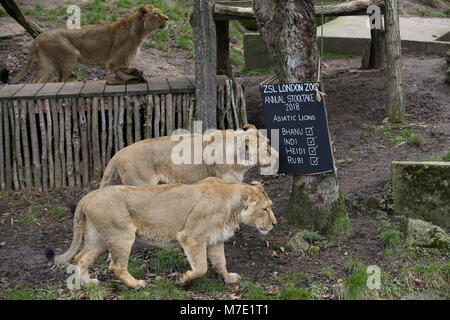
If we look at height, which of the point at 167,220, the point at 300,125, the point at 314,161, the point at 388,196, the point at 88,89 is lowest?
the point at 388,196

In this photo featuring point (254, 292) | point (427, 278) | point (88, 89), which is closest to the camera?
point (254, 292)

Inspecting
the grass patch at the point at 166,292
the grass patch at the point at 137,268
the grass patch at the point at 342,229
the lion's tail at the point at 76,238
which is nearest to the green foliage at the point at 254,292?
the grass patch at the point at 166,292

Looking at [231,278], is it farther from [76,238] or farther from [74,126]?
[74,126]

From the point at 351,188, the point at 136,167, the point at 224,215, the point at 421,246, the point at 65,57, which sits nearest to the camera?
the point at 224,215

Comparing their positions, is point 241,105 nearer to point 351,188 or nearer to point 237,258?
point 351,188

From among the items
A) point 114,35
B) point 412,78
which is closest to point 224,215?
point 114,35

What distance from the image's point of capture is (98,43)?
1005 centimetres

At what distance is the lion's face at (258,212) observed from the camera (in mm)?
6168

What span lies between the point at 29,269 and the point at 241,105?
4.27 metres

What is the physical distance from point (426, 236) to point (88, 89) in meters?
5.42

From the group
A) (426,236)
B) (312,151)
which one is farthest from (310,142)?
(426,236)

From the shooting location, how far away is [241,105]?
957 centimetres

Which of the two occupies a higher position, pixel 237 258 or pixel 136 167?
pixel 136 167
